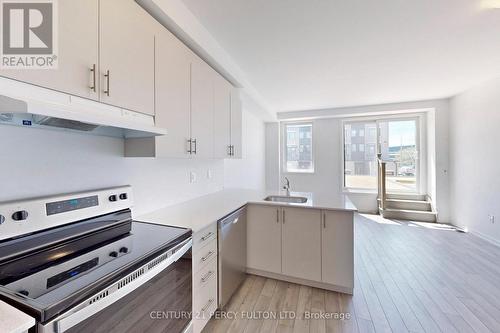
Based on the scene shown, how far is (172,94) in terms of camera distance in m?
1.64

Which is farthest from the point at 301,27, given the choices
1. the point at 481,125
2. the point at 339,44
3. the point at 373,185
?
the point at 373,185

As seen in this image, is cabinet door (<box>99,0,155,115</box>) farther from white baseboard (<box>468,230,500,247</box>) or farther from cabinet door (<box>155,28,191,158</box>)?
white baseboard (<box>468,230,500,247</box>)

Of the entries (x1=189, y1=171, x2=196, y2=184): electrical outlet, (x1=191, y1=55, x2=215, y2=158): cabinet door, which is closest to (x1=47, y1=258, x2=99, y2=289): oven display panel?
(x1=191, y1=55, x2=215, y2=158): cabinet door

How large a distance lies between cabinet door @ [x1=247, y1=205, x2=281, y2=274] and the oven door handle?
49.2 inches

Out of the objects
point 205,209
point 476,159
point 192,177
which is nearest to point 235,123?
point 192,177

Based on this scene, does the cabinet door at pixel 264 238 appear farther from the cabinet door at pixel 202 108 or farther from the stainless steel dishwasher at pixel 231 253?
the cabinet door at pixel 202 108

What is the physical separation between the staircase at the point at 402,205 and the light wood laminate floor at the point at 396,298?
150cm

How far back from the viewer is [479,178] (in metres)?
3.50

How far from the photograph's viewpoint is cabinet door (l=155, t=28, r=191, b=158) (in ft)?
5.00

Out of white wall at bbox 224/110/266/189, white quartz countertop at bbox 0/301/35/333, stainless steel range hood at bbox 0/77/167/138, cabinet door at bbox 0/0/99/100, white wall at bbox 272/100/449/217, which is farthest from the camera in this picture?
white wall at bbox 272/100/449/217

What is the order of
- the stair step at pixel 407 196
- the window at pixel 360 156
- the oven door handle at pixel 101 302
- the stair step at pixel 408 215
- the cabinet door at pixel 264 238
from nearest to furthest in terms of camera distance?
the oven door handle at pixel 101 302
the cabinet door at pixel 264 238
the stair step at pixel 408 215
the stair step at pixel 407 196
the window at pixel 360 156

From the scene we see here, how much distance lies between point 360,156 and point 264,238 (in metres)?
4.04

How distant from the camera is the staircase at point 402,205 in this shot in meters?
4.57

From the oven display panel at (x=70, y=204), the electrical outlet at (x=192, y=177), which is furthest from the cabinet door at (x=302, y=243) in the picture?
the oven display panel at (x=70, y=204)
